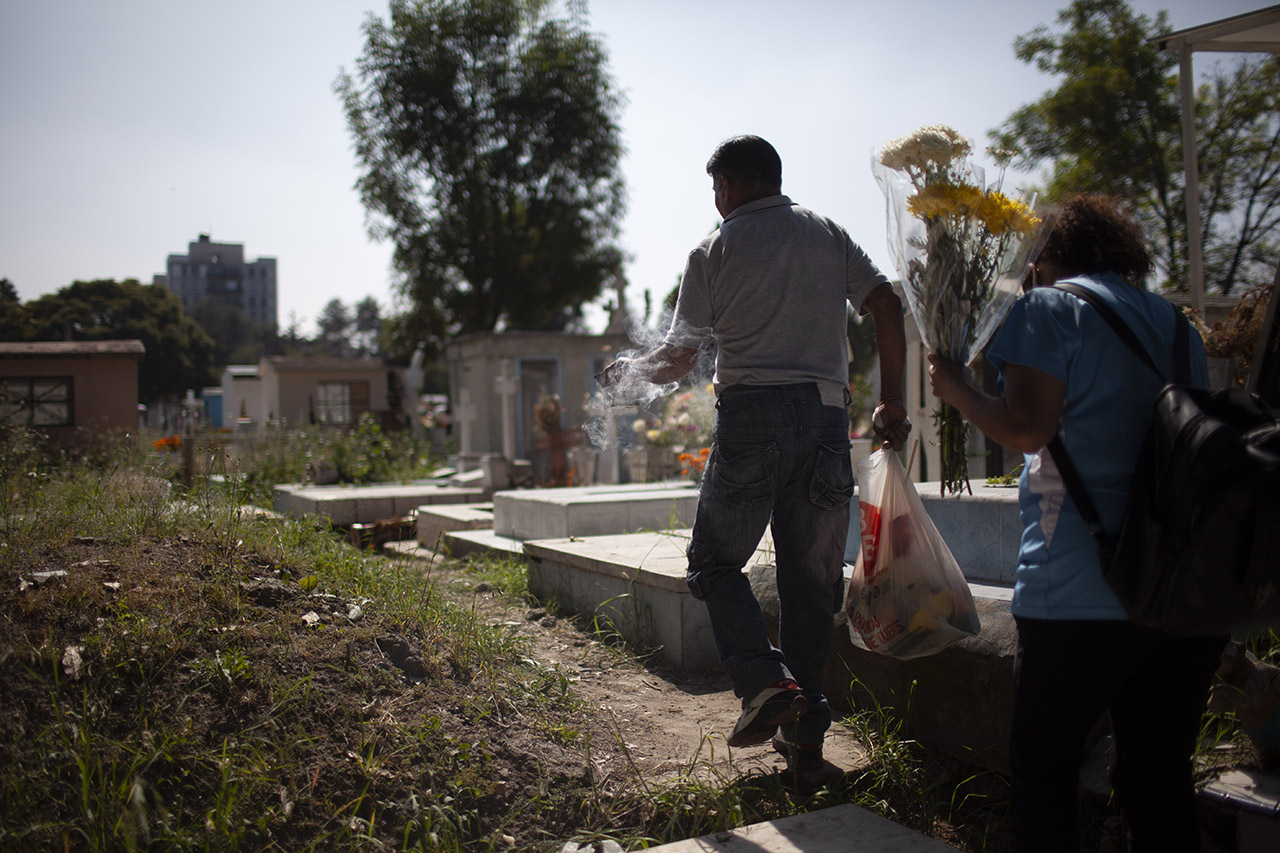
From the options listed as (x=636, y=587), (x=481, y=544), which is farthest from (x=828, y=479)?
(x=481, y=544)

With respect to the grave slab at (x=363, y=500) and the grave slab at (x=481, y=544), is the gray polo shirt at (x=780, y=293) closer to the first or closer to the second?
the grave slab at (x=481, y=544)

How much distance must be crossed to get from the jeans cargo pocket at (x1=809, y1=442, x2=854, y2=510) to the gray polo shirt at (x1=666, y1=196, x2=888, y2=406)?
170 millimetres

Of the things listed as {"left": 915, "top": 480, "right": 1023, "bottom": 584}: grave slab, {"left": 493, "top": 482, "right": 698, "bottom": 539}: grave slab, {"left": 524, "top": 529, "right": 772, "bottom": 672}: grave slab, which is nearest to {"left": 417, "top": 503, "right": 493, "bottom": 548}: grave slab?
{"left": 493, "top": 482, "right": 698, "bottom": 539}: grave slab

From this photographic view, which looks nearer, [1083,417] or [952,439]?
[1083,417]

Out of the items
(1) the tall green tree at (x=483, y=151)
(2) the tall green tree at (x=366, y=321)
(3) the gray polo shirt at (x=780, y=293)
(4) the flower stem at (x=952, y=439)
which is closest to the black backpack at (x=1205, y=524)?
(3) the gray polo shirt at (x=780, y=293)

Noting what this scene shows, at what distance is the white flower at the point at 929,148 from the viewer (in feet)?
7.74

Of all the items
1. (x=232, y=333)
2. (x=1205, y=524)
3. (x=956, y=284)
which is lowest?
(x=1205, y=524)

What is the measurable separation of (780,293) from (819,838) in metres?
1.50

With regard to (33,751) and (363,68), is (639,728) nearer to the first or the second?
(33,751)

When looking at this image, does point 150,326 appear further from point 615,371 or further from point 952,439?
point 952,439

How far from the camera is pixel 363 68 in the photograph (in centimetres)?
2938

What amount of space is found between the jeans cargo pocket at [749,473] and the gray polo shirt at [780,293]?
202 mm

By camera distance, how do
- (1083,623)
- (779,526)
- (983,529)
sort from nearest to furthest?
(1083,623)
(779,526)
(983,529)

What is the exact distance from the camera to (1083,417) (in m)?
1.79
